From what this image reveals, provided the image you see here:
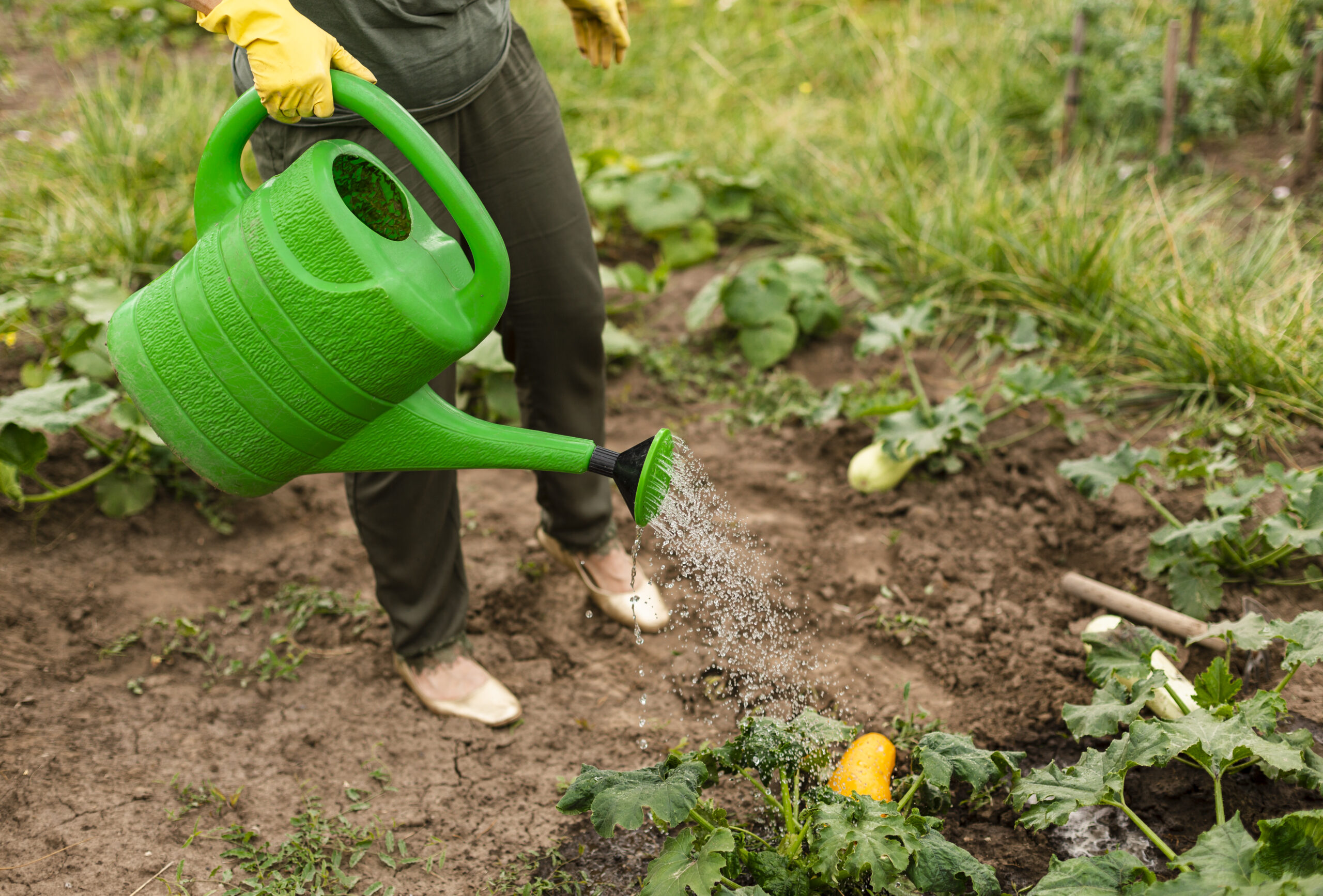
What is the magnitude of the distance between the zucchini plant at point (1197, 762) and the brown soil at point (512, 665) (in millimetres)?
188

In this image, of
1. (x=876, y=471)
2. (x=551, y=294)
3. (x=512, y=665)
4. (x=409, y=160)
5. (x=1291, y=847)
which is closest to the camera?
(x=1291, y=847)

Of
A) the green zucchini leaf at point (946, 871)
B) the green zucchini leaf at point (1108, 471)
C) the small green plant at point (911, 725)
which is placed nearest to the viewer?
the green zucchini leaf at point (946, 871)

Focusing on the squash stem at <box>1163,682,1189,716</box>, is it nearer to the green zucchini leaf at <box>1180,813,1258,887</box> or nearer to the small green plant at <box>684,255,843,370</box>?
the green zucchini leaf at <box>1180,813,1258,887</box>

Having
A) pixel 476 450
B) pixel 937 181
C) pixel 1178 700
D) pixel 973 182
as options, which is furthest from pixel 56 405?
pixel 937 181

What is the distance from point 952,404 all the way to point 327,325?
167 centimetres

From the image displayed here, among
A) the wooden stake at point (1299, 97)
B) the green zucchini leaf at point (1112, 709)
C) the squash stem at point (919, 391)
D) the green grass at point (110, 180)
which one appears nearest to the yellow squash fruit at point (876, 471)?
the squash stem at point (919, 391)

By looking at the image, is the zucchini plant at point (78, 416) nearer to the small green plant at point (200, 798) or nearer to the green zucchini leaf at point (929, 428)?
the small green plant at point (200, 798)

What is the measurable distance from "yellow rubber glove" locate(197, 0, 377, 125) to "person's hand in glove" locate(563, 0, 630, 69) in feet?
2.48

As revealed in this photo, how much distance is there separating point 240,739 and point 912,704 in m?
1.34

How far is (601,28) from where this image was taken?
1965mm

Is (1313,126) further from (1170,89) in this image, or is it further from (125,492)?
(125,492)

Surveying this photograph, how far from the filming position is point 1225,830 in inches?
47.6

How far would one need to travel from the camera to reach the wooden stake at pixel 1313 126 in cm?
309

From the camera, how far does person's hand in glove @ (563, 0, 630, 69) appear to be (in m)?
1.90
